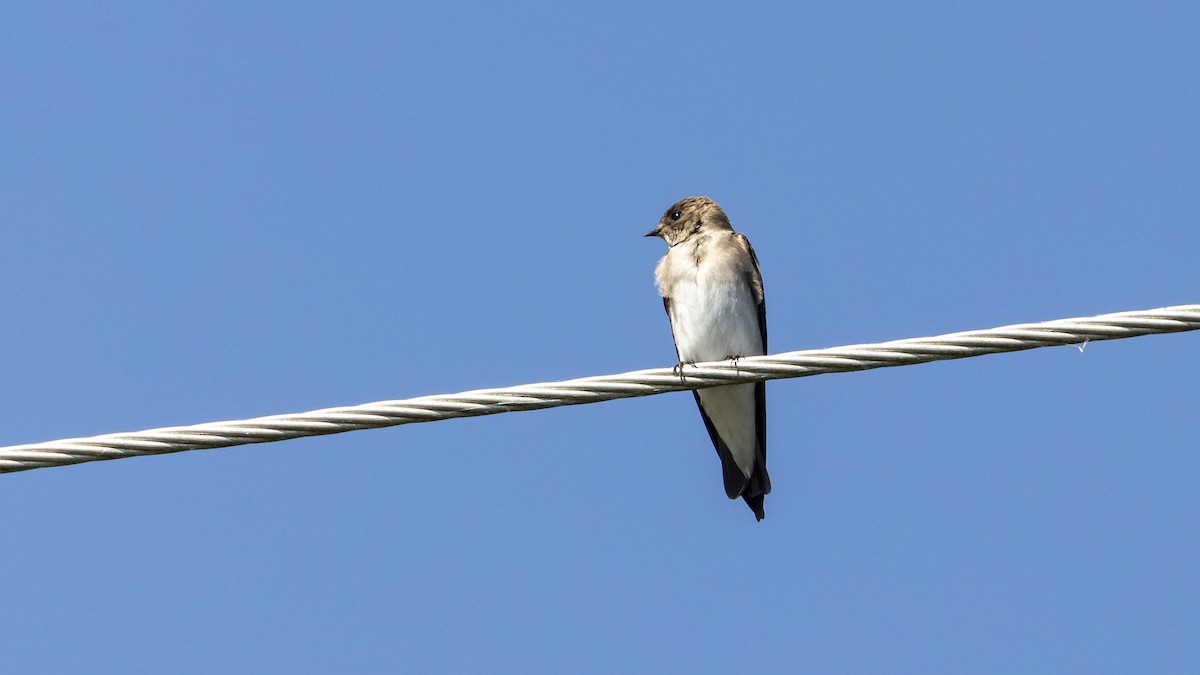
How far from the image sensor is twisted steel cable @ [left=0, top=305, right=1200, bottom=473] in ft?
17.2

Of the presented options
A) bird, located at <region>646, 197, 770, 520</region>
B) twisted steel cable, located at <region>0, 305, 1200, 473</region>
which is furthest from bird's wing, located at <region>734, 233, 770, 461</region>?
twisted steel cable, located at <region>0, 305, 1200, 473</region>

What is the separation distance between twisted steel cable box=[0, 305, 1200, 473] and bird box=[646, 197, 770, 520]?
10.1ft

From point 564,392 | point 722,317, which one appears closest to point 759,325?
point 722,317

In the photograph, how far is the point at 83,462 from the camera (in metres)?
5.23

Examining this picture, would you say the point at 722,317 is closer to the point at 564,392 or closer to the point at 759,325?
the point at 759,325

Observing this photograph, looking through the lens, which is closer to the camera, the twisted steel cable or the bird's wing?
the twisted steel cable

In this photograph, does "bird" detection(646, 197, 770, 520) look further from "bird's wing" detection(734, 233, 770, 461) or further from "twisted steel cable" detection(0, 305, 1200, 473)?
"twisted steel cable" detection(0, 305, 1200, 473)

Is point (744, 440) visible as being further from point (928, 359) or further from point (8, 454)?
point (8, 454)

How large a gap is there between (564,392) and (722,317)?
351cm

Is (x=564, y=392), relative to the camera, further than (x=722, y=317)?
No

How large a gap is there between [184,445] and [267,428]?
27cm

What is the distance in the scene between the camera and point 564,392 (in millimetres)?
5492

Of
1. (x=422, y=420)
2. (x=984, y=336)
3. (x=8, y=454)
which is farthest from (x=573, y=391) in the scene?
(x=8, y=454)

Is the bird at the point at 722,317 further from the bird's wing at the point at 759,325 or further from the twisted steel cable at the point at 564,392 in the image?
the twisted steel cable at the point at 564,392
